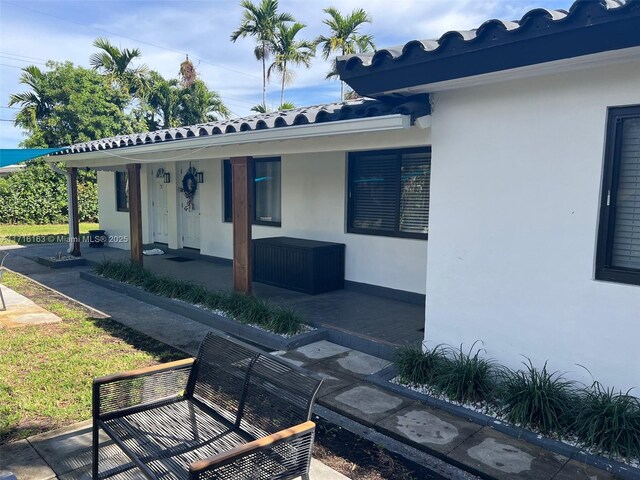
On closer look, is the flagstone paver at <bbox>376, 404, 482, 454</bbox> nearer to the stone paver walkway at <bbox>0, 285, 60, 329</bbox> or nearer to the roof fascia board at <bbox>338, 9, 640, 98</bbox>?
the roof fascia board at <bbox>338, 9, 640, 98</bbox>

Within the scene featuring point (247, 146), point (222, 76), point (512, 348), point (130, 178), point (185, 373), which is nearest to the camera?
point (185, 373)

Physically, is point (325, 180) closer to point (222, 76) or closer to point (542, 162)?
point (542, 162)

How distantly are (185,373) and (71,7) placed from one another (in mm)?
8891

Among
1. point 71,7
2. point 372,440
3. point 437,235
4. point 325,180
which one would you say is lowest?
point 372,440

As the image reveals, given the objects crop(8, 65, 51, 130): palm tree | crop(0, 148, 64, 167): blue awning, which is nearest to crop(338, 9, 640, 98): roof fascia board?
crop(0, 148, 64, 167): blue awning

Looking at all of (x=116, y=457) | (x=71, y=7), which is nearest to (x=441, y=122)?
(x=116, y=457)

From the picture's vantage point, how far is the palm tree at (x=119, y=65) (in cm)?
2078

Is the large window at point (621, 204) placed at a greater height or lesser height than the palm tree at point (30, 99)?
lesser

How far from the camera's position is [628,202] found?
3566mm

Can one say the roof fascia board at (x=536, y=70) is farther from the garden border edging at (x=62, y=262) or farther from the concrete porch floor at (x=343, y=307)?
the garden border edging at (x=62, y=262)

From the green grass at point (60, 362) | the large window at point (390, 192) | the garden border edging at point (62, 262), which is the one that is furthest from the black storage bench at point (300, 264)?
the garden border edging at point (62, 262)

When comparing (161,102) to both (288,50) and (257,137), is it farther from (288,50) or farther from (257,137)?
(257,137)

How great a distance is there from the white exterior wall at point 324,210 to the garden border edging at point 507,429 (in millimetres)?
2424

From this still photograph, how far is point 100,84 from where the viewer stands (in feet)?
67.6
